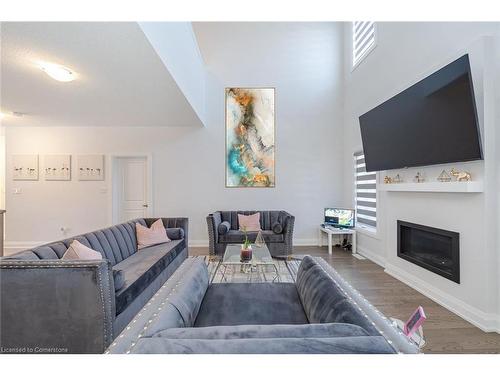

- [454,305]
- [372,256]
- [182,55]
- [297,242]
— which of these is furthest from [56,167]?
[454,305]

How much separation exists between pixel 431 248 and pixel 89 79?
14.8 feet

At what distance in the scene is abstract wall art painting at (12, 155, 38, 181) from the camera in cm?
520

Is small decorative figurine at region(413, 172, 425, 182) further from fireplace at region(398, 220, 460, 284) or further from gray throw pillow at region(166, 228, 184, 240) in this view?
gray throw pillow at region(166, 228, 184, 240)

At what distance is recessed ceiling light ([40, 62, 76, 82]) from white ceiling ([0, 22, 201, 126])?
79 millimetres

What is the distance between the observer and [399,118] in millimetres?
3127

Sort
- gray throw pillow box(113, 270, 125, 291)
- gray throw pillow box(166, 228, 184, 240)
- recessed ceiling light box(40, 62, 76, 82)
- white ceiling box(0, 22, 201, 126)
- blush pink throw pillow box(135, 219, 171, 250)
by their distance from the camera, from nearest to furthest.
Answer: gray throw pillow box(113, 270, 125, 291), white ceiling box(0, 22, 201, 126), recessed ceiling light box(40, 62, 76, 82), blush pink throw pillow box(135, 219, 171, 250), gray throw pillow box(166, 228, 184, 240)

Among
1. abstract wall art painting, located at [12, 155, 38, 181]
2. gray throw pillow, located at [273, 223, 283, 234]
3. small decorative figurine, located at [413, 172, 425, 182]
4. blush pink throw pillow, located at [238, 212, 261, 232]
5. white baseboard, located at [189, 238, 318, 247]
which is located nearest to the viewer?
small decorative figurine, located at [413, 172, 425, 182]

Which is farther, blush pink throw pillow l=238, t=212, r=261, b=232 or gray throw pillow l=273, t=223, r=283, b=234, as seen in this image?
blush pink throw pillow l=238, t=212, r=261, b=232

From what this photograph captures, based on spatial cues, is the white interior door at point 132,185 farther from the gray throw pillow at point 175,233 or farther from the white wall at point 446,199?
the white wall at point 446,199

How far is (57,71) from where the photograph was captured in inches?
104

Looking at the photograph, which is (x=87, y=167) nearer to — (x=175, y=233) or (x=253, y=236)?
(x=175, y=233)

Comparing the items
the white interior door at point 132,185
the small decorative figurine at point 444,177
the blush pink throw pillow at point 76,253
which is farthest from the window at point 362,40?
the blush pink throw pillow at point 76,253

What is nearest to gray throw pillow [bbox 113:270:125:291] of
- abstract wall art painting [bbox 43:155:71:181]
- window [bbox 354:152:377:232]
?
window [bbox 354:152:377:232]

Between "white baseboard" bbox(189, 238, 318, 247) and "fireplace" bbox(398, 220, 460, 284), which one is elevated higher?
"fireplace" bbox(398, 220, 460, 284)
